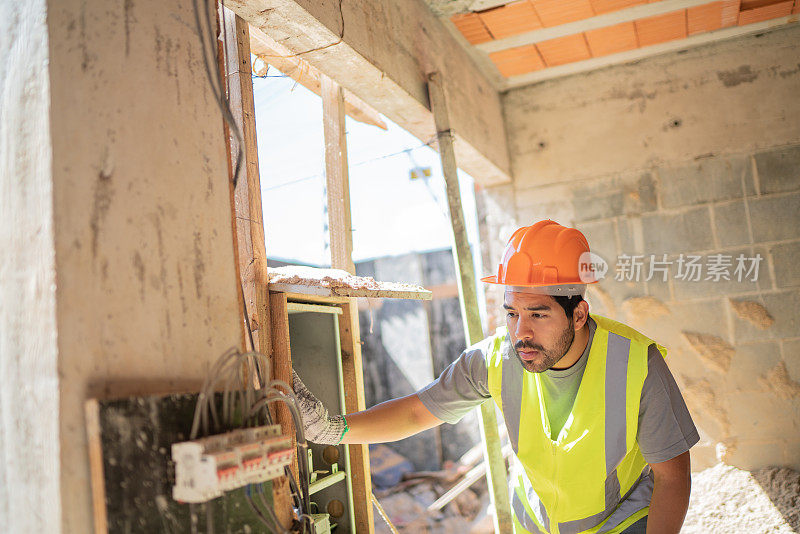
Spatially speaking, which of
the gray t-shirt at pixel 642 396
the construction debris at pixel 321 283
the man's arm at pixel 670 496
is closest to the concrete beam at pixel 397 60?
the construction debris at pixel 321 283

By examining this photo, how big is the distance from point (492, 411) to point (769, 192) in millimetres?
2447

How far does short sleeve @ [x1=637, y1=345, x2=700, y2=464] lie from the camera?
2.12 meters

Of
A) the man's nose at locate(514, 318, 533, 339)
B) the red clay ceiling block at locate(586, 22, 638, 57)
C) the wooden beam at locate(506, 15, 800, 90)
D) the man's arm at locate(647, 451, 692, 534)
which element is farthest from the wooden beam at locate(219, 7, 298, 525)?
the wooden beam at locate(506, 15, 800, 90)

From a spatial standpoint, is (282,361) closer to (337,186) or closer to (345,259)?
(345,259)

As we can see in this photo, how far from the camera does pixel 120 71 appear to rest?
4.20ft

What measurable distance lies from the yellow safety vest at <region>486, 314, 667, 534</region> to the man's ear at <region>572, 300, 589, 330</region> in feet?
0.23

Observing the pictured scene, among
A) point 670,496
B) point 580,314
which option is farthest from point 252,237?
point 670,496

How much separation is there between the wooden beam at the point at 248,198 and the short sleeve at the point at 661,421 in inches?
50.5

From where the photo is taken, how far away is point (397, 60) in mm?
2990

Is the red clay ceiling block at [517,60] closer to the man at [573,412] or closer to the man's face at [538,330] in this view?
the man at [573,412]

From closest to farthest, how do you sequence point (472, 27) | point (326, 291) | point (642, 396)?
point (326, 291)
point (642, 396)
point (472, 27)

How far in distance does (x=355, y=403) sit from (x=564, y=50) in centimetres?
298

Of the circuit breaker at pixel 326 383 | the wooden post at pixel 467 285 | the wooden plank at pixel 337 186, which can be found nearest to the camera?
the circuit breaker at pixel 326 383

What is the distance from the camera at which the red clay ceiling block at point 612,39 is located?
4.07 meters
